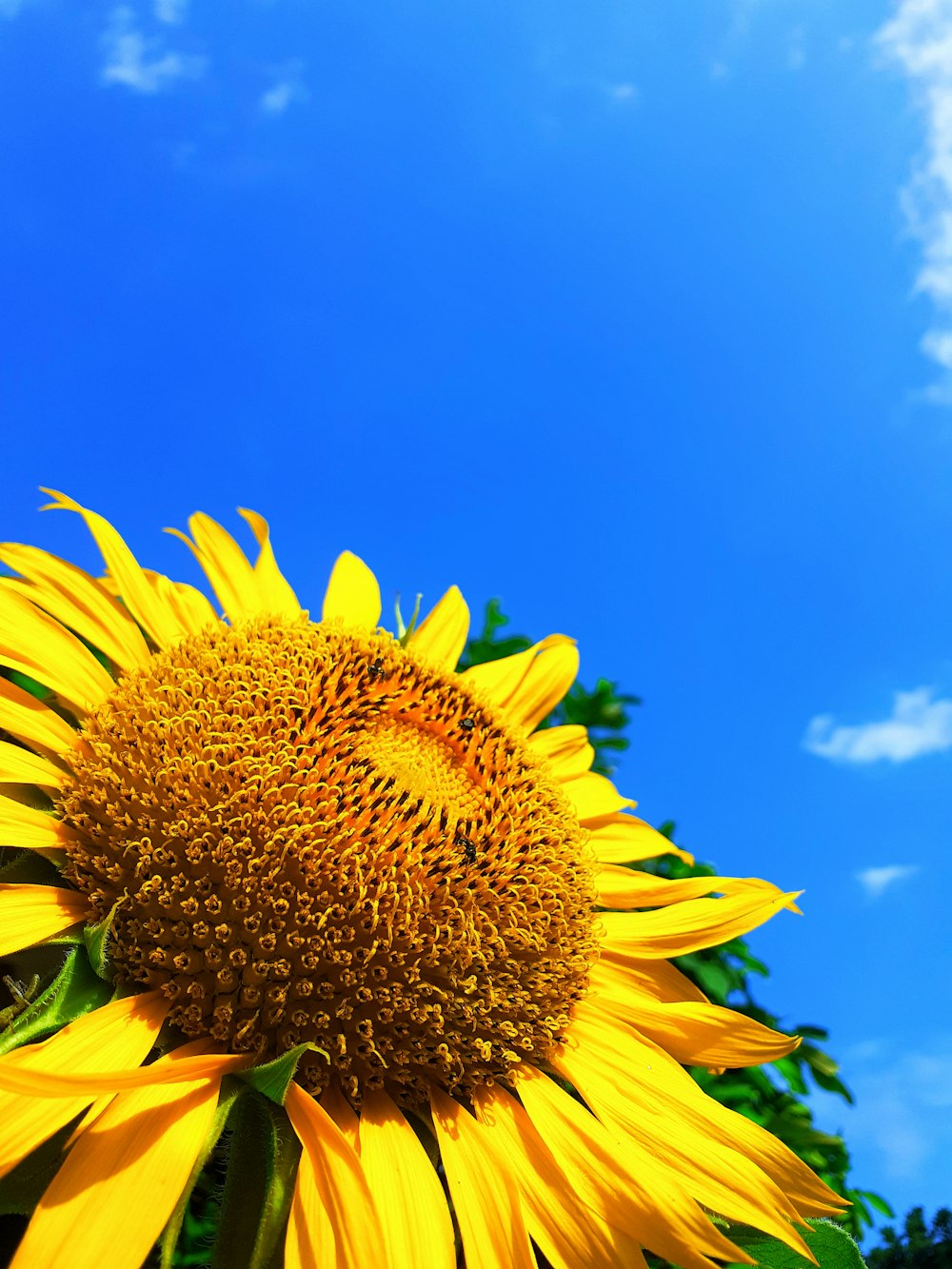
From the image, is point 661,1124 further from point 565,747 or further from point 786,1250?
point 565,747

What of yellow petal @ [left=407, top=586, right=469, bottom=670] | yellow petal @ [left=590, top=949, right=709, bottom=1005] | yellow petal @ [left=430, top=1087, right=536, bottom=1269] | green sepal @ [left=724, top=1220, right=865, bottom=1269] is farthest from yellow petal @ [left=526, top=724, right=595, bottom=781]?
yellow petal @ [left=430, top=1087, right=536, bottom=1269]

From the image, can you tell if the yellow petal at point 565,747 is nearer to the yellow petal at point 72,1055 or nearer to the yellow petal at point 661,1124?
the yellow petal at point 661,1124

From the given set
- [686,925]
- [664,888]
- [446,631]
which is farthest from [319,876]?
[446,631]

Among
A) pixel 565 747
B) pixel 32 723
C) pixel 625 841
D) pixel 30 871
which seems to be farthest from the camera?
pixel 565 747

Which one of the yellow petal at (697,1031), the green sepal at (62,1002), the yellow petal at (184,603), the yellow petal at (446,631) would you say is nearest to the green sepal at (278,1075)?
the green sepal at (62,1002)

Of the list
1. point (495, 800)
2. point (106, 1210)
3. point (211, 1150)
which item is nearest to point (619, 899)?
point (495, 800)

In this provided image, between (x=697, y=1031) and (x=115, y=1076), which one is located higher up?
(x=697, y=1031)
